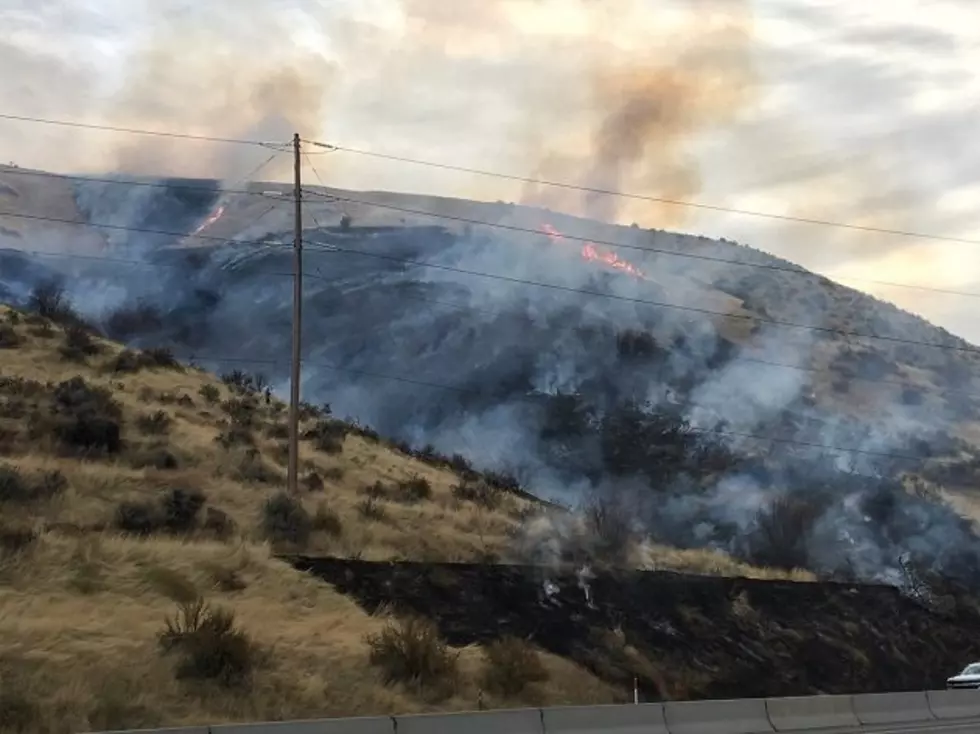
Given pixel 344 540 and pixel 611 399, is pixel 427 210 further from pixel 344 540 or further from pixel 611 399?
pixel 344 540

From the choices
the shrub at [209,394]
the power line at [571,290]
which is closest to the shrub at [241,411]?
the shrub at [209,394]

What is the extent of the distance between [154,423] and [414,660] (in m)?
15.4

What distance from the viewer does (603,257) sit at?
273ft

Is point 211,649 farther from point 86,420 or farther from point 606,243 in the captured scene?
point 606,243

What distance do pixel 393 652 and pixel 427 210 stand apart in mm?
75379

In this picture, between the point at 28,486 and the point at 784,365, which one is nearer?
the point at 28,486

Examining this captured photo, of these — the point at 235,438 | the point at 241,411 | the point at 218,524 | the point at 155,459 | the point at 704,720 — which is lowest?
the point at 704,720

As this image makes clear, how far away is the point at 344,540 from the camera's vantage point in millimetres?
26938

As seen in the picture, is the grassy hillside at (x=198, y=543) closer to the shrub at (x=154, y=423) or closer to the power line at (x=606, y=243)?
the shrub at (x=154, y=423)

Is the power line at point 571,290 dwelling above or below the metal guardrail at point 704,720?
above

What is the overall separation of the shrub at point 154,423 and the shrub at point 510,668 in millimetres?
13667

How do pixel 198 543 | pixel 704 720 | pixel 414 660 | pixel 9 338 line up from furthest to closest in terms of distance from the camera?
pixel 9 338, pixel 198 543, pixel 414 660, pixel 704 720

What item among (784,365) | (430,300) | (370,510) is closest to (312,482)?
(370,510)

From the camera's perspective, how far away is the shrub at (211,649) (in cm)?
1700
